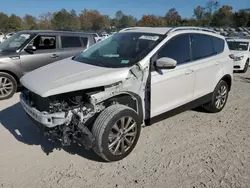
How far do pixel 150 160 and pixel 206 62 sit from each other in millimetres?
2220

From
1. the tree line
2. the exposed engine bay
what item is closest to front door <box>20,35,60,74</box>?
the exposed engine bay

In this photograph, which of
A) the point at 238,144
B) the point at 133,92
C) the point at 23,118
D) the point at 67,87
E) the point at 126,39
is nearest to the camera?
the point at 67,87

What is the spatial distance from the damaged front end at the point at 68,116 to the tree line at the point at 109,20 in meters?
54.6

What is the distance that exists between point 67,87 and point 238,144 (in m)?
2.82

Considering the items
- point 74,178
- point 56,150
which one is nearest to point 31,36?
point 56,150

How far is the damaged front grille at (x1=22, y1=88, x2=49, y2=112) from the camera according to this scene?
3214 millimetres

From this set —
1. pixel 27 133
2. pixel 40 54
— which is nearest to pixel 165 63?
pixel 27 133

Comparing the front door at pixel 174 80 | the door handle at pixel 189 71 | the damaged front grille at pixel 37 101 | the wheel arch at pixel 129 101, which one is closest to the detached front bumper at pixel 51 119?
the damaged front grille at pixel 37 101

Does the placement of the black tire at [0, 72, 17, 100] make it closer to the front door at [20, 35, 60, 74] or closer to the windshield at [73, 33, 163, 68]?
the front door at [20, 35, 60, 74]

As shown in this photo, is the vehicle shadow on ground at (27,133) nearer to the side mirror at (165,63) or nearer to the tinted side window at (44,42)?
the side mirror at (165,63)

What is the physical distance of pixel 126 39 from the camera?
435cm

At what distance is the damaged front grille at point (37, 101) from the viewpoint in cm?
321

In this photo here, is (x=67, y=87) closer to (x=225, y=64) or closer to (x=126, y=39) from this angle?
(x=126, y=39)

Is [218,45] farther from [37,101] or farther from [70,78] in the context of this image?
[37,101]
